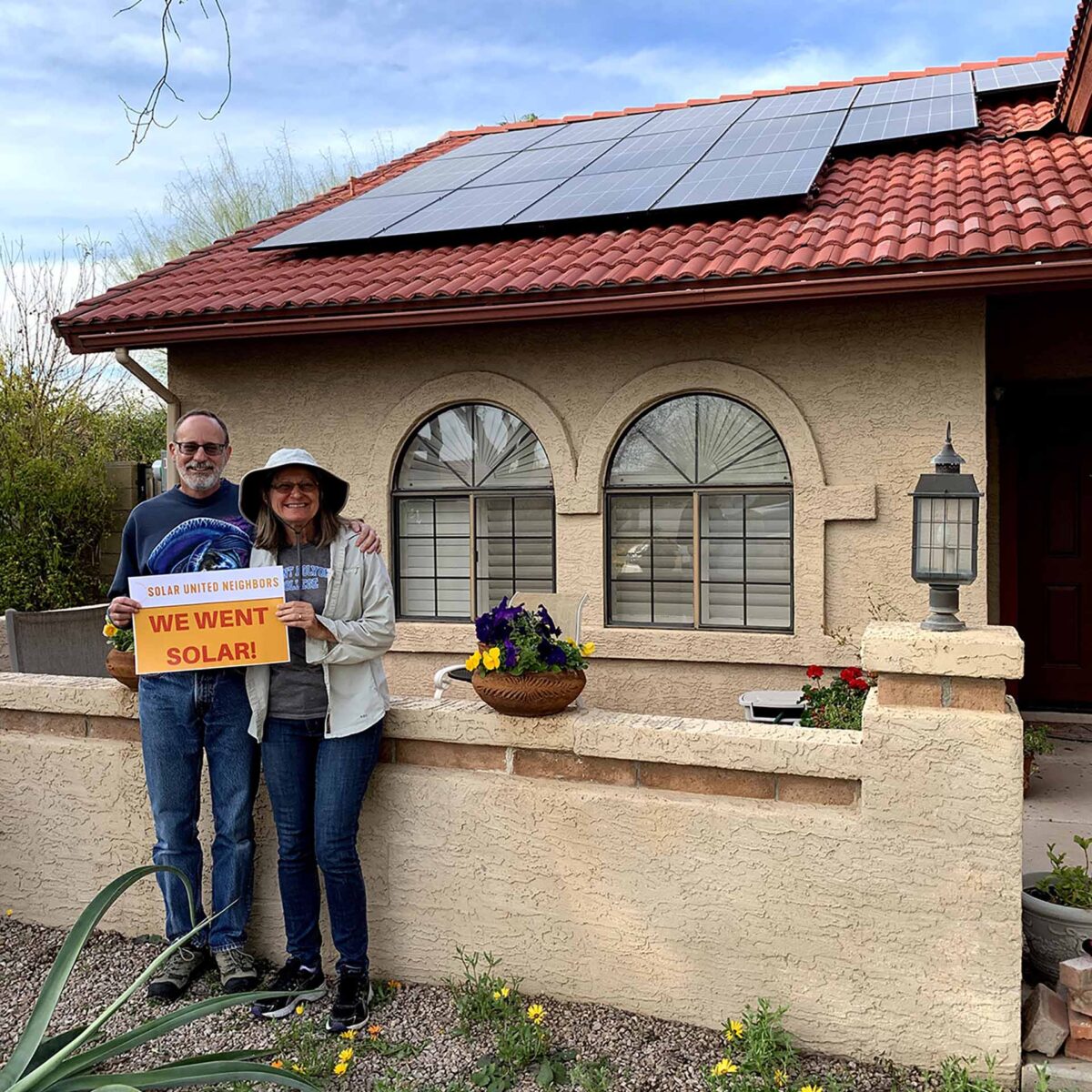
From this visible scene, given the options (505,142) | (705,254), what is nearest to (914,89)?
(505,142)

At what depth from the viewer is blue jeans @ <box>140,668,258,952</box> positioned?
137 inches

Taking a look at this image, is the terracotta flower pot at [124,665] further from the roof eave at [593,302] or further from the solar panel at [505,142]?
the solar panel at [505,142]

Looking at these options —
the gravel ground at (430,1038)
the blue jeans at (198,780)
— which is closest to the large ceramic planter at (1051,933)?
the gravel ground at (430,1038)

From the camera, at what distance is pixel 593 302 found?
5820mm

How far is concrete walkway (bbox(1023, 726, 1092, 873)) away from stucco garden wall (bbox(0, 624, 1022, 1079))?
5.49 ft

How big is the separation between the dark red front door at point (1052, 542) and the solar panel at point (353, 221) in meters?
4.81

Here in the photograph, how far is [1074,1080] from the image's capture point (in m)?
2.82

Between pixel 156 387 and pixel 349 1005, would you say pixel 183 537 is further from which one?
pixel 156 387

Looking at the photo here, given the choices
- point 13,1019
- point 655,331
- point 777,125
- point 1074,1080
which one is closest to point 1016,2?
point 655,331

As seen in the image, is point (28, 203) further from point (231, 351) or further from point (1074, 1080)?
point (1074, 1080)

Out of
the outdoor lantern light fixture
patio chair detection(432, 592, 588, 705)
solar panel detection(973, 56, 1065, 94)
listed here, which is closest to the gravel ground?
the outdoor lantern light fixture

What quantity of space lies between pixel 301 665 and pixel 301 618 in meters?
0.23

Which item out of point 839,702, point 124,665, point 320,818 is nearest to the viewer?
point 320,818

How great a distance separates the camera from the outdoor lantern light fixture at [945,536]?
307 cm
